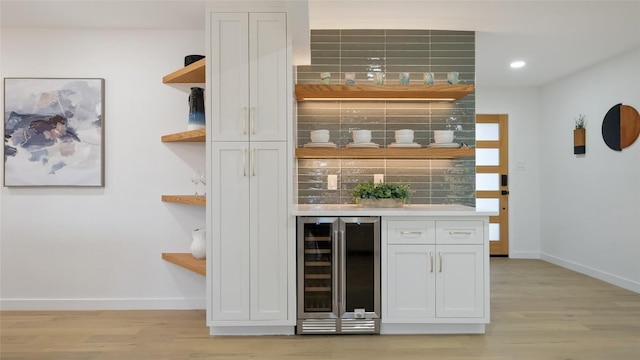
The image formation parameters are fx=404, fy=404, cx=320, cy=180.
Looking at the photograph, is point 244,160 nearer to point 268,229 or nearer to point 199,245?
point 268,229

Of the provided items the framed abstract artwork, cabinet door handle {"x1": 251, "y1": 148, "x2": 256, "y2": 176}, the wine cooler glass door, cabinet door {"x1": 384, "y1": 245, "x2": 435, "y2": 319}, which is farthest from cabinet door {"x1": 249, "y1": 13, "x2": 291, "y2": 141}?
the framed abstract artwork

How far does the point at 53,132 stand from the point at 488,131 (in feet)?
17.4

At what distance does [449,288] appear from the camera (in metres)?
2.82

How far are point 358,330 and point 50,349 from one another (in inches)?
80.9

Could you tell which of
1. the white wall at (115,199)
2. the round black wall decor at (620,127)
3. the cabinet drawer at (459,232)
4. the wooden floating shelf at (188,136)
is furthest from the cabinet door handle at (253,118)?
the round black wall decor at (620,127)

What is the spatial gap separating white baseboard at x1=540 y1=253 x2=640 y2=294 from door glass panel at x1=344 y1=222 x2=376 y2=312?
3048mm

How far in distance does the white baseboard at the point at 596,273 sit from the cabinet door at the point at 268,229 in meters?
3.63

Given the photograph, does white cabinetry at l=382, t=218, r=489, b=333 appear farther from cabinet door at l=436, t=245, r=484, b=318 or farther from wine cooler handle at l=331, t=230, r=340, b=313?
wine cooler handle at l=331, t=230, r=340, b=313

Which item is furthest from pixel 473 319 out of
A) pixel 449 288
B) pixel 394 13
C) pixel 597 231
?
pixel 597 231

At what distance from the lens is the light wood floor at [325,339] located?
2.57m

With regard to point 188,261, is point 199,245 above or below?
above

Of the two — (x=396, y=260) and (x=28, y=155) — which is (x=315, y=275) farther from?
(x=28, y=155)

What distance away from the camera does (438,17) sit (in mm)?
3227

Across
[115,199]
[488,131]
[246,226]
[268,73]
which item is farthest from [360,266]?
[488,131]
